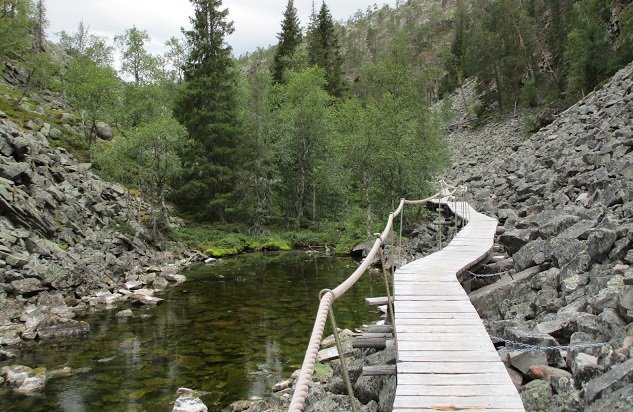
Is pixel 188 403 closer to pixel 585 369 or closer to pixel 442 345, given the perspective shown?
pixel 442 345

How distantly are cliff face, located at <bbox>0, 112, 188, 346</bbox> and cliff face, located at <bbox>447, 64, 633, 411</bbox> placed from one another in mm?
12632

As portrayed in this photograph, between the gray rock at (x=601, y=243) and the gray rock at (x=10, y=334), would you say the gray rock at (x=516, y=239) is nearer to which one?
the gray rock at (x=601, y=243)

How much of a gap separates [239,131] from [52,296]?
2242cm

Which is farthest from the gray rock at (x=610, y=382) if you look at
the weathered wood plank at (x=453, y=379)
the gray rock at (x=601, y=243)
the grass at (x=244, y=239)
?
the grass at (x=244, y=239)

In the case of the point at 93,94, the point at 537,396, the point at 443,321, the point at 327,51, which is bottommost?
the point at 537,396

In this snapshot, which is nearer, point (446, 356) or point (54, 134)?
point (446, 356)

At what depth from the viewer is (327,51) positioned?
53.1 metres

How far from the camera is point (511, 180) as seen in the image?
22.8 m

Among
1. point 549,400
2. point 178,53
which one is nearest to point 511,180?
point 549,400

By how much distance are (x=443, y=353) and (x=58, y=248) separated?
59.1 ft

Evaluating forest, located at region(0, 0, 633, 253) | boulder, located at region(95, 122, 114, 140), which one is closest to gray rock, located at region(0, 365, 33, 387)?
forest, located at region(0, 0, 633, 253)

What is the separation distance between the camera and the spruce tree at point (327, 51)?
173 feet

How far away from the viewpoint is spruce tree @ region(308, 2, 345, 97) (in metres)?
52.6

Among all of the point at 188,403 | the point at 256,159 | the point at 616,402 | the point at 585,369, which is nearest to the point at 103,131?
the point at 256,159
